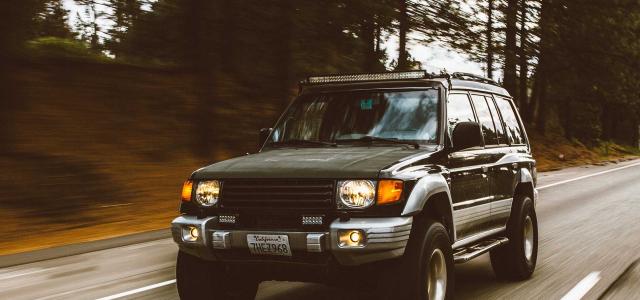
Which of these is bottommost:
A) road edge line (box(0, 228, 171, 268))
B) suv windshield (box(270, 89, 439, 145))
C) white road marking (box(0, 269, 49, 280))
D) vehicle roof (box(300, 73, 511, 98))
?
road edge line (box(0, 228, 171, 268))

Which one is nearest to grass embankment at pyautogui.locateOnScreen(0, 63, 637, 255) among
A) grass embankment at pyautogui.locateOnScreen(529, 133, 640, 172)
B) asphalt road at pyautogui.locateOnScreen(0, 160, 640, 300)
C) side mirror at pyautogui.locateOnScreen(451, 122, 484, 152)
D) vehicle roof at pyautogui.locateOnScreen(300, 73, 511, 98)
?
asphalt road at pyautogui.locateOnScreen(0, 160, 640, 300)

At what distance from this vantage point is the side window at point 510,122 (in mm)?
8133

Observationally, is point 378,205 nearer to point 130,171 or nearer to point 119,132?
point 130,171

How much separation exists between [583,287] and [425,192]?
2776 mm

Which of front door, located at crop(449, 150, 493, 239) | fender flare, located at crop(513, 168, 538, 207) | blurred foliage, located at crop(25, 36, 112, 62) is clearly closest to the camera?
front door, located at crop(449, 150, 493, 239)

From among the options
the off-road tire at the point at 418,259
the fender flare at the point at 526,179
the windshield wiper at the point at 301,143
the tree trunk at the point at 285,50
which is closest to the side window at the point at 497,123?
the fender flare at the point at 526,179

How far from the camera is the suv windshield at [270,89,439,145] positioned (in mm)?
6203

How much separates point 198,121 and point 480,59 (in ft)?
25.2

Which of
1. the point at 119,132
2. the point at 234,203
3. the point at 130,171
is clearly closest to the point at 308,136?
the point at 234,203

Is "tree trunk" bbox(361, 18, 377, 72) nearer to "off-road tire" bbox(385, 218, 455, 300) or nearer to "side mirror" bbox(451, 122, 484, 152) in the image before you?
"side mirror" bbox(451, 122, 484, 152)

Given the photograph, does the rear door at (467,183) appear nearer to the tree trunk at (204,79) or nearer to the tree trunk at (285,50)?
the tree trunk at (285,50)

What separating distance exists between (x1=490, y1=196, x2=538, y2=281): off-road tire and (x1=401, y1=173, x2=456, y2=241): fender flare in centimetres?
194

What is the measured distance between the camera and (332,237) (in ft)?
16.2

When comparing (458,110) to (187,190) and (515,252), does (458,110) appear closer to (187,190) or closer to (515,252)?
(515,252)
